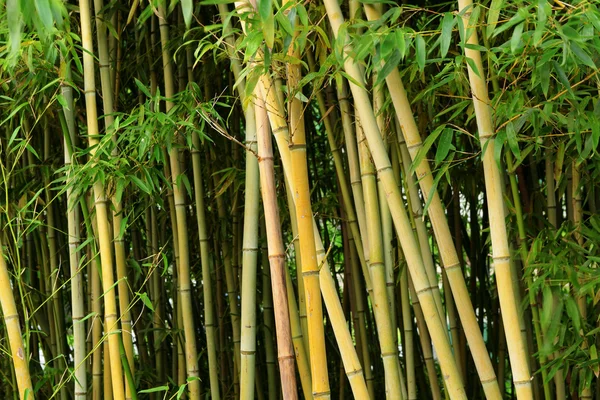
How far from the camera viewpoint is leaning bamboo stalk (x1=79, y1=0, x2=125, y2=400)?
2025 millimetres

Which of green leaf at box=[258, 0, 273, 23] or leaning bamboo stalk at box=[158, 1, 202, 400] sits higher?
green leaf at box=[258, 0, 273, 23]

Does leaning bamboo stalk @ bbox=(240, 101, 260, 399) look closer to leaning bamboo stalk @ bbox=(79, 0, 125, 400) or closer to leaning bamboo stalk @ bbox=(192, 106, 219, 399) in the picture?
leaning bamboo stalk @ bbox=(79, 0, 125, 400)

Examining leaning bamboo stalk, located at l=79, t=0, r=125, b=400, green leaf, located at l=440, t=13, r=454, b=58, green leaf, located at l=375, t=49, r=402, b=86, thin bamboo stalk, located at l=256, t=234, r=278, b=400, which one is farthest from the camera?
thin bamboo stalk, located at l=256, t=234, r=278, b=400

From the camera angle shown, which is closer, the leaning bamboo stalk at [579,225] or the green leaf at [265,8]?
the green leaf at [265,8]

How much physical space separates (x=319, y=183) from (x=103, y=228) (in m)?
1.33

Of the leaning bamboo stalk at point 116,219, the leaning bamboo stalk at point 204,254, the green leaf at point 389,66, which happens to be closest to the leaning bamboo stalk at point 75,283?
the leaning bamboo stalk at point 116,219

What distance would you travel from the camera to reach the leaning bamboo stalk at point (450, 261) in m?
1.58

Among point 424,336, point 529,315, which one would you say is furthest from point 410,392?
point 529,315

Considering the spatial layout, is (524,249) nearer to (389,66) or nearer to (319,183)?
(389,66)

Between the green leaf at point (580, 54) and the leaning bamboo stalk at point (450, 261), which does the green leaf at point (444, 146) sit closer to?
the leaning bamboo stalk at point (450, 261)

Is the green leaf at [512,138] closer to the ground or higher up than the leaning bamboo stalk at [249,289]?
higher up

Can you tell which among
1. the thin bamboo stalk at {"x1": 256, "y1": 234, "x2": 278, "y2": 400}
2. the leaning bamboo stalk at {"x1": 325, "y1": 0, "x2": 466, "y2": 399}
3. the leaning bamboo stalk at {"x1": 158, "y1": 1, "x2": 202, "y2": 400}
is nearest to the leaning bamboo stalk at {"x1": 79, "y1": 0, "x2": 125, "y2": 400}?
the leaning bamboo stalk at {"x1": 158, "y1": 1, "x2": 202, "y2": 400}

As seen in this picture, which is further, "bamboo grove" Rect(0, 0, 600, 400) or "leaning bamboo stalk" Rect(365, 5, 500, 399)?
"leaning bamboo stalk" Rect(365, 5, 500, 399)

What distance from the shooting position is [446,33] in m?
1.34
